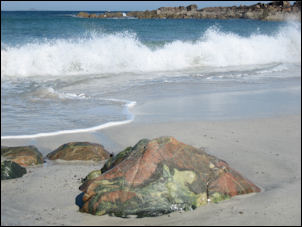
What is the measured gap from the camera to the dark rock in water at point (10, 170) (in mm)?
3984

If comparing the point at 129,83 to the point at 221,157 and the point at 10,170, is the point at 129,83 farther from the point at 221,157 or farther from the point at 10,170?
the point at 10,170

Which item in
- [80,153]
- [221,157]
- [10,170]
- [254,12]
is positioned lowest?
[221,157]

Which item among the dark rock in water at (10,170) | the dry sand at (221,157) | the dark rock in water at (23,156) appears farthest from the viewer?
the dark rock in water at (23,156)

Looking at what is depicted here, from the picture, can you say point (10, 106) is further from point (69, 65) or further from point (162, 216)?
point (69, 65)

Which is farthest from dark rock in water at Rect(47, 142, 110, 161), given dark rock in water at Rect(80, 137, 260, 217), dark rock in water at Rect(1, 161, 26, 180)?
dark rock in water at Rect(80, 137, 260, 217)

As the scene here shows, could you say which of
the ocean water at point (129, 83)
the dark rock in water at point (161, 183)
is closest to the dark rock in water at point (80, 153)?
the ocean water at point (129, 83)

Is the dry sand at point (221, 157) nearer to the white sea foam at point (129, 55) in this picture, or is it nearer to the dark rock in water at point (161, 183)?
the dark rock in water at point (161, 183)

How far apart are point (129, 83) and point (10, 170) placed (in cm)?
662

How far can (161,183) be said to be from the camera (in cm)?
344

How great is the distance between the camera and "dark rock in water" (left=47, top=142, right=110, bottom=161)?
4750mm

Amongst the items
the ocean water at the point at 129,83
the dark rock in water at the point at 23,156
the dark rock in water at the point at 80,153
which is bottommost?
the ocean water at the point at 129,83

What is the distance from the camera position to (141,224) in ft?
10.5

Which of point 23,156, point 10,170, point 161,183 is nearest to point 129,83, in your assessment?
point 23,156

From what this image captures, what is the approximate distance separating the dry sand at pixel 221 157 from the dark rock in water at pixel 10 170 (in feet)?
0.19
